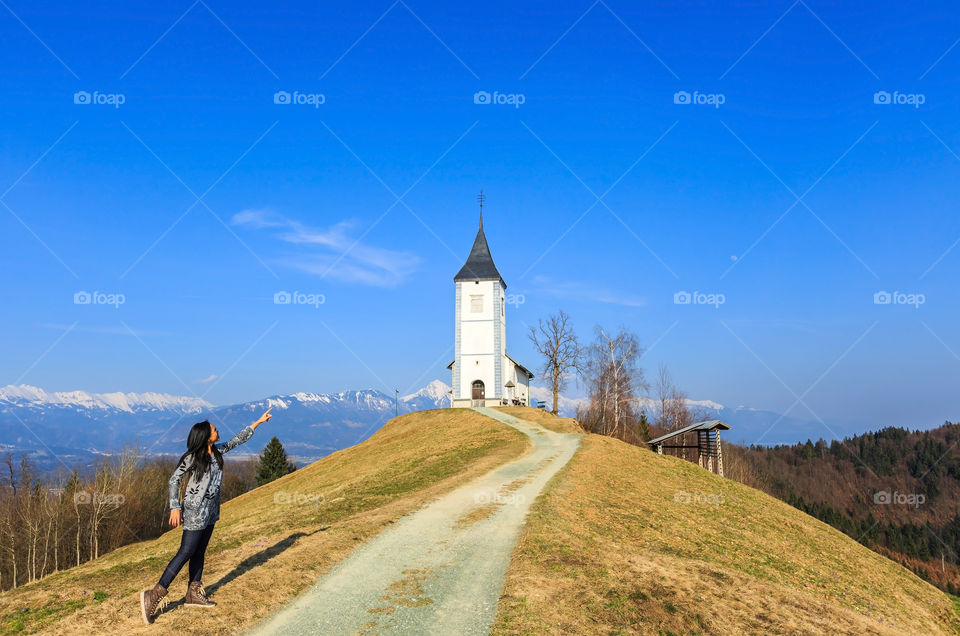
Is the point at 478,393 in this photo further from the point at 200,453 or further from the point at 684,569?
the point at 200,453

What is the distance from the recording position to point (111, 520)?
62.7m

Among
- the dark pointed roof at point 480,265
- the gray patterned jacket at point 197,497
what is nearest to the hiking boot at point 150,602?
the gray patterned jacket at point 197,497

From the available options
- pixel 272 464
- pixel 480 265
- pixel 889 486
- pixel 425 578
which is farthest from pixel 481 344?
pixel 889 486

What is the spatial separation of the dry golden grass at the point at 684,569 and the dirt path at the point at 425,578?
1.83 ft

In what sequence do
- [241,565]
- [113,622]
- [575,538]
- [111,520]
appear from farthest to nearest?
1. [111,520]
2. [575,538]
3. [241,565]
4. [113,622]

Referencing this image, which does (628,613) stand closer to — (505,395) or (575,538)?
(575,538)

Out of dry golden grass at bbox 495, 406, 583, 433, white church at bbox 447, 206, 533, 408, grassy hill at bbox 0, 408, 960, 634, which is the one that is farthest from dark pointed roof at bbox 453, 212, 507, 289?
grassy hill at bbox 0, 408, 960, 634

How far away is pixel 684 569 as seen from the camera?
13.9m

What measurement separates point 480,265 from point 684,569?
47.2m

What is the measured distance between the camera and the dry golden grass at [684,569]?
416 inches

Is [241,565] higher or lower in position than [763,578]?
higher

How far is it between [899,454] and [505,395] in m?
157

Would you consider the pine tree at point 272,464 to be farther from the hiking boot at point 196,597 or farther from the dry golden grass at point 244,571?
the hiking boot at point 196,597

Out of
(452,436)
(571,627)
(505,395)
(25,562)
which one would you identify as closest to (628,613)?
(571,627)
